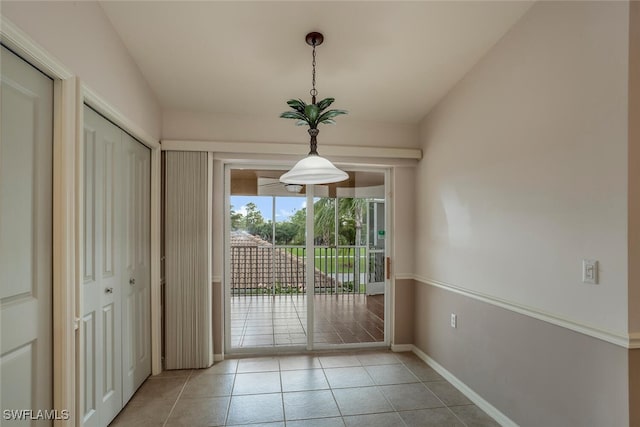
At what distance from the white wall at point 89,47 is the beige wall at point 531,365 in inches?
120

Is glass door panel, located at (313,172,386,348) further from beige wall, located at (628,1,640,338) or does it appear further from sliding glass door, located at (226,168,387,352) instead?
beige wall, located at (628,1,640,338)

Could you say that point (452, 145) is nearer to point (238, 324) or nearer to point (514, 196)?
point (514, 196)

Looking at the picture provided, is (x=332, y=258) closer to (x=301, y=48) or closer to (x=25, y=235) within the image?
(x=301, y=48)

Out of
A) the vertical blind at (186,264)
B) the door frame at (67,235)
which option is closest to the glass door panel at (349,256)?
the vertical blind at (186,264)

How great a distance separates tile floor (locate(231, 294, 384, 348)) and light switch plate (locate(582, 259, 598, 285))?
2.30m

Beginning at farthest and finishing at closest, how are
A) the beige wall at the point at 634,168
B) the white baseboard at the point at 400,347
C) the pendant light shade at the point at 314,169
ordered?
the white baseboard at the point at 400,347, the pendant light shade at the point at 314,169, the beige wall at the point at 634,168

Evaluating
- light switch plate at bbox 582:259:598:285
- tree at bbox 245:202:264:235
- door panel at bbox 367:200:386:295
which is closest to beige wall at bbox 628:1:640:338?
light switch plate at bbox 582:259:598:285

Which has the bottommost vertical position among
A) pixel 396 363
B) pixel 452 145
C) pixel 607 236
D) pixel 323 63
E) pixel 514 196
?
pixel 396 363

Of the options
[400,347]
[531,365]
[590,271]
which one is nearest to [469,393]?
[531,365]

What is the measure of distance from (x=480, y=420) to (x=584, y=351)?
1.01 meters

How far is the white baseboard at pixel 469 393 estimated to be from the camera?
2291mm

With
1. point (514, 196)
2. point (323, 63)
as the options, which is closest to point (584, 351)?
point (514, 196)

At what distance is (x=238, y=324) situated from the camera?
12.5 feet

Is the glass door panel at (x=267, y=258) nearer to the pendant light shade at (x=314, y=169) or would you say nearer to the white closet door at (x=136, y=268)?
the white closet door at (x=136, y=268)
